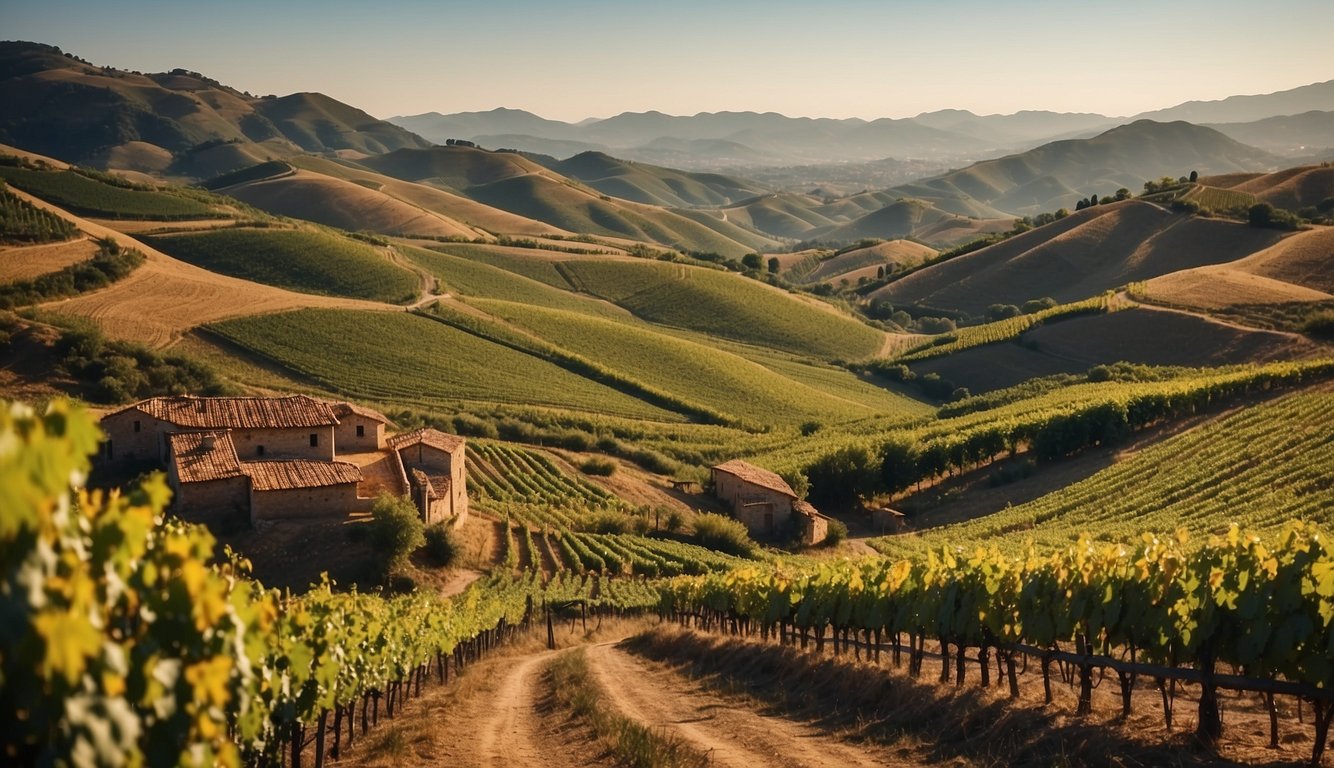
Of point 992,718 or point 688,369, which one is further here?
point 688,369

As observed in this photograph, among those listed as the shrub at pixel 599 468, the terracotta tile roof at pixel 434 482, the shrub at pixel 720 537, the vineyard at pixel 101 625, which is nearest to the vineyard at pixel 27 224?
the shrub at pixel 599 468

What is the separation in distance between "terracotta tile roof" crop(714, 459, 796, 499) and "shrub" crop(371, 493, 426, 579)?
90.7 ft

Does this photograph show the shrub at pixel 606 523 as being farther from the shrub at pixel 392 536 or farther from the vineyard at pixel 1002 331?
the vineyard at pixel 1002 331

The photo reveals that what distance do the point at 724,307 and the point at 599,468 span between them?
74.2 metres

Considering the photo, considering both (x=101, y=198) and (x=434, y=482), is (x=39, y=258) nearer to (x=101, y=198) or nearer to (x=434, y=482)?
(x=101, y=198)

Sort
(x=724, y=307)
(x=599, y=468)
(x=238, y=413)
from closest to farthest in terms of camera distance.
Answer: (x=238, y=413) → (x=599, y=468) → (x=724, y=307)

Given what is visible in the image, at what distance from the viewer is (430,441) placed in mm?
52375

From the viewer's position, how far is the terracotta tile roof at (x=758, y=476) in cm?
6494

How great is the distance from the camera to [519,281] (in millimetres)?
138125

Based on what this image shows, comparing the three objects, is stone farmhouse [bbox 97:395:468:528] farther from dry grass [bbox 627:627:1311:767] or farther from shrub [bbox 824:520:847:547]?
dry grass [bbox 627:627:1311:767]

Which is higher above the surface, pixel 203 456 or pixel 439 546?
pixel 203 456

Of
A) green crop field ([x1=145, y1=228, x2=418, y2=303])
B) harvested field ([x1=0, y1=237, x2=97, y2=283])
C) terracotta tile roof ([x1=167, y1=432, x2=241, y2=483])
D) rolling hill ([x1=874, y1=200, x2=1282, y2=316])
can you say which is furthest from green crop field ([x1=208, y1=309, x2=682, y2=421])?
rolling hill ([x1=874, y1=200, x2=1282, y2=316])

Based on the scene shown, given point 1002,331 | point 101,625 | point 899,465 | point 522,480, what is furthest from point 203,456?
point 1002,331

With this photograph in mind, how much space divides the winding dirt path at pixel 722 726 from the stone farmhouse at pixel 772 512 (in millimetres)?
38054
